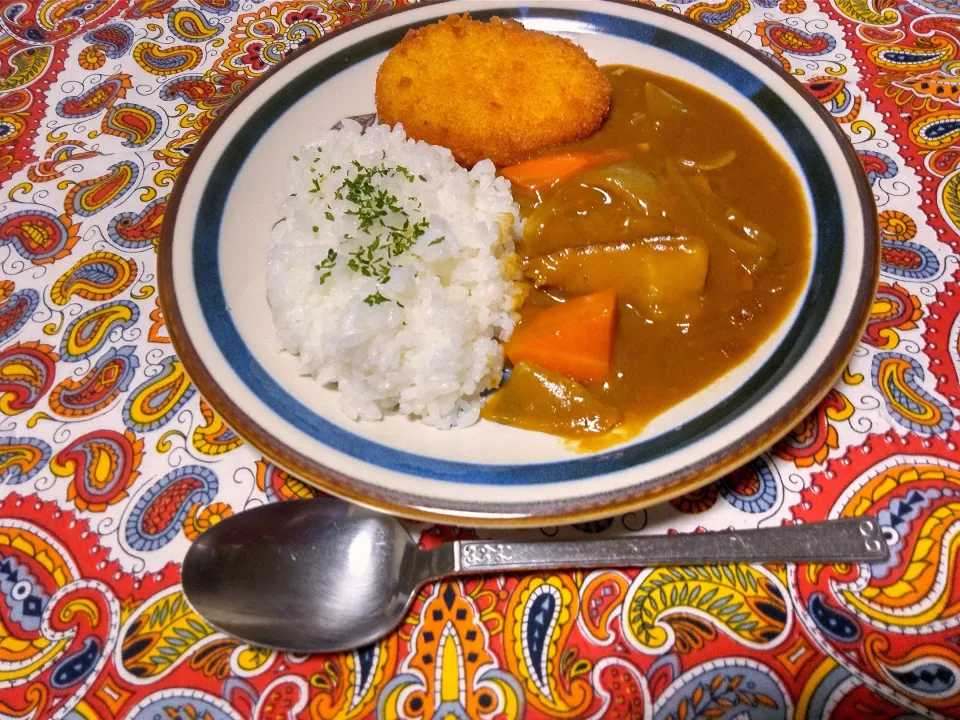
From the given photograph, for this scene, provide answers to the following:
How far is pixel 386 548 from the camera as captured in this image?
1619mm

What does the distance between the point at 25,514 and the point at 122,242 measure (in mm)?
1019

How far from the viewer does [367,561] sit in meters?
1.61

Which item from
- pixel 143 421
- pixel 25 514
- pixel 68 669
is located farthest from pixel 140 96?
pixel 68 669

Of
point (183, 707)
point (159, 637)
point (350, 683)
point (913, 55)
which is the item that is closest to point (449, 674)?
point (350, 683)

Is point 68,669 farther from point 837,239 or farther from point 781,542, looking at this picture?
point 837,239

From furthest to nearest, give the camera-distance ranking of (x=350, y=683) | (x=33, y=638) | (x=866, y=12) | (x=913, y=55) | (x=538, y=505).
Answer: (x=866, y=12)
(x=913, y=55)
(x=33, y=638)
(x=350, y=683)
(x=538, y=505)

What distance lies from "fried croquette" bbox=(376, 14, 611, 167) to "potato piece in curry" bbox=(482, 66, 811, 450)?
0.13 meters

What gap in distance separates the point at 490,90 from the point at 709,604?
1841 millimetres

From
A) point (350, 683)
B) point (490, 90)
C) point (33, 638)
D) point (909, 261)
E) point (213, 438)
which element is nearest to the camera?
point (350, 683)

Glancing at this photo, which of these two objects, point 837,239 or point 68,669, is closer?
point 68,669

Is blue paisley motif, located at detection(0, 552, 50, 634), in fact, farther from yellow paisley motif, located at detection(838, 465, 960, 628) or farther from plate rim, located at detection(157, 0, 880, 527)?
yellow paisley motif, located at detection(838, 465, 960, 628)

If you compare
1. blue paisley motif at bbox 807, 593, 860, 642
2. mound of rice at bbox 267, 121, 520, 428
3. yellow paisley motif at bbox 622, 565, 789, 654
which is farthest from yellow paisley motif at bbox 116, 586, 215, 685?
blue paisley motif at bbox 807, 593, 860, 642

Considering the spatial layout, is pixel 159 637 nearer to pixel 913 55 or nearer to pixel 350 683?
pixel 350 683

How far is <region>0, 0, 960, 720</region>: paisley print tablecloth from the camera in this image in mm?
1489
